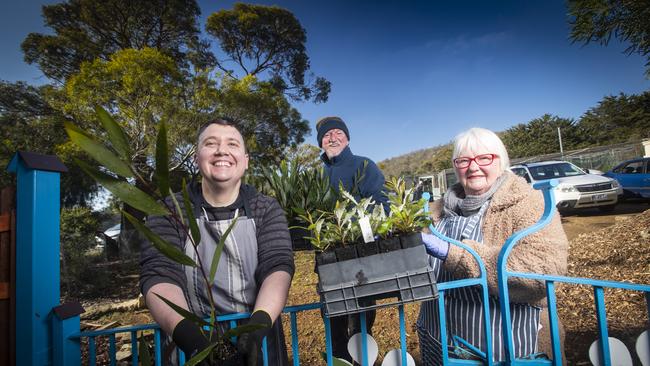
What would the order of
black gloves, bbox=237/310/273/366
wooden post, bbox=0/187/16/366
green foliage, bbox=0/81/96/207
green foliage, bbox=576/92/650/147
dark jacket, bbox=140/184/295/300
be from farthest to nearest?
green foliage, bbox=576/92/650/147
green foliage, bbox=0/81/96/207
wooden post, bbox=0/187/16/366
dark jacket, bbox=140/184/295/300
black gloves, bbox=237/310/273/366

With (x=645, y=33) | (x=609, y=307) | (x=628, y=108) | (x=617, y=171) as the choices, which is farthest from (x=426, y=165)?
(x=609, y=307)

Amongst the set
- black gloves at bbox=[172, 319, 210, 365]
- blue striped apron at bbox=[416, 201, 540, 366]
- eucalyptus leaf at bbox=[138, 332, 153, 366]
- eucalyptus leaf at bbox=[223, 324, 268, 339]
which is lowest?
blue striped apron at bbox=[416, 201, 540, 366]

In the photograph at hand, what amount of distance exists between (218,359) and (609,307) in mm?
4589

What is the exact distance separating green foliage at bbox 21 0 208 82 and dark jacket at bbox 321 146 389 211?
13.1 metres

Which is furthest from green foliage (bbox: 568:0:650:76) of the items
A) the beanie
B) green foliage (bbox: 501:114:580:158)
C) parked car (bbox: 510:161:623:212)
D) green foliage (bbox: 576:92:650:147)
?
green foliage (bbox: 501:114:580:158)

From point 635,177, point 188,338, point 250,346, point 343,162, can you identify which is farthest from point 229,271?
point 635,177

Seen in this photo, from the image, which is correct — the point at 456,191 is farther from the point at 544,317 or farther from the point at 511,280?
the point at 544,317

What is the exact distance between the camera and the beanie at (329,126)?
2564 mm

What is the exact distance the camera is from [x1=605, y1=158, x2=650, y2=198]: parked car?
8641 mm

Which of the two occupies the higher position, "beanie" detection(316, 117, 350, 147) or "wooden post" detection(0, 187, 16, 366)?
"beanie" detection(316, 117, 350, 147)

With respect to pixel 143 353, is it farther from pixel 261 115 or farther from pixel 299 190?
pixel 261 115

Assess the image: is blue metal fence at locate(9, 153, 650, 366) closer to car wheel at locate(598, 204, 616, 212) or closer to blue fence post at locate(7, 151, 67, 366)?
blue fence post at locate(7, 151, 67, 366)

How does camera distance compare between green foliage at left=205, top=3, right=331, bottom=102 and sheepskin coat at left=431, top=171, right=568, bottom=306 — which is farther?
green foliage at left=205, top=3, right=331, bottom=102

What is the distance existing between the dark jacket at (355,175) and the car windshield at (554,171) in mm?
7773
